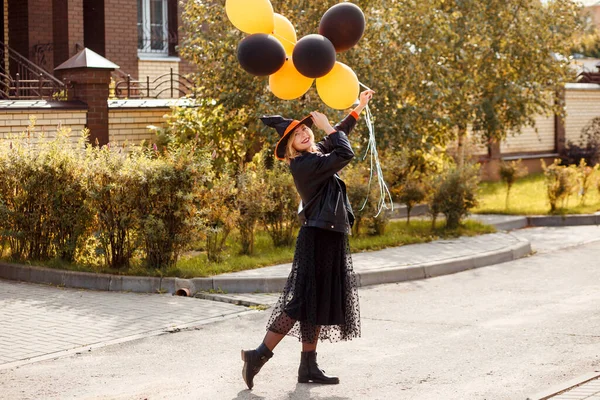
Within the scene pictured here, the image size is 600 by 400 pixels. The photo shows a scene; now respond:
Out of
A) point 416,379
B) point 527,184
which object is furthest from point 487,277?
point 527,184

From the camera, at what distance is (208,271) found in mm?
10523

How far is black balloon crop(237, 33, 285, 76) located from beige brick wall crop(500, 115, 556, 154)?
62.6 feet

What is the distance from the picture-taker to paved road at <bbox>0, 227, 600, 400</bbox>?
643cm

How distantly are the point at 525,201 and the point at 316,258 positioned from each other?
1361 cm

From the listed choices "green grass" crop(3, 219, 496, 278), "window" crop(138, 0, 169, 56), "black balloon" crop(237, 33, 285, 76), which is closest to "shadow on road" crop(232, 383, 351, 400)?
"black balloon" crop(237, 33, 285, 76)

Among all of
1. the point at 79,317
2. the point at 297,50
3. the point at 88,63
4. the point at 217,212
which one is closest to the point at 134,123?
the point at 88,63

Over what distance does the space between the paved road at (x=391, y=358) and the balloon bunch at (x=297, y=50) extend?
1.95m

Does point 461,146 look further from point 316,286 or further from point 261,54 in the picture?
point 316,286

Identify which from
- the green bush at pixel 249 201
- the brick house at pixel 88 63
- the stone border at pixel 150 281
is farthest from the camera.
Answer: the brick house at pixel 88 63

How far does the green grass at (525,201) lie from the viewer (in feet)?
57.9

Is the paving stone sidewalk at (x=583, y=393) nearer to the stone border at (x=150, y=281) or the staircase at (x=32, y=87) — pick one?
the stone border at (x=150, y=281)

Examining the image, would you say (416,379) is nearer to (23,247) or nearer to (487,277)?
(487,277)

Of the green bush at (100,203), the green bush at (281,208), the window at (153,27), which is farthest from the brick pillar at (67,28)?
the green bush at (100,203)

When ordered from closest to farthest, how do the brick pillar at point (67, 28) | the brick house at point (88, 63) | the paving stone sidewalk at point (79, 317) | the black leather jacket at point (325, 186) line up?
the black leather jacket at point (325, 186) < the paving stone sidewalk at point (79, 317) < the brick house at point (88, 63) < the brick pillar at point (67, 28)
